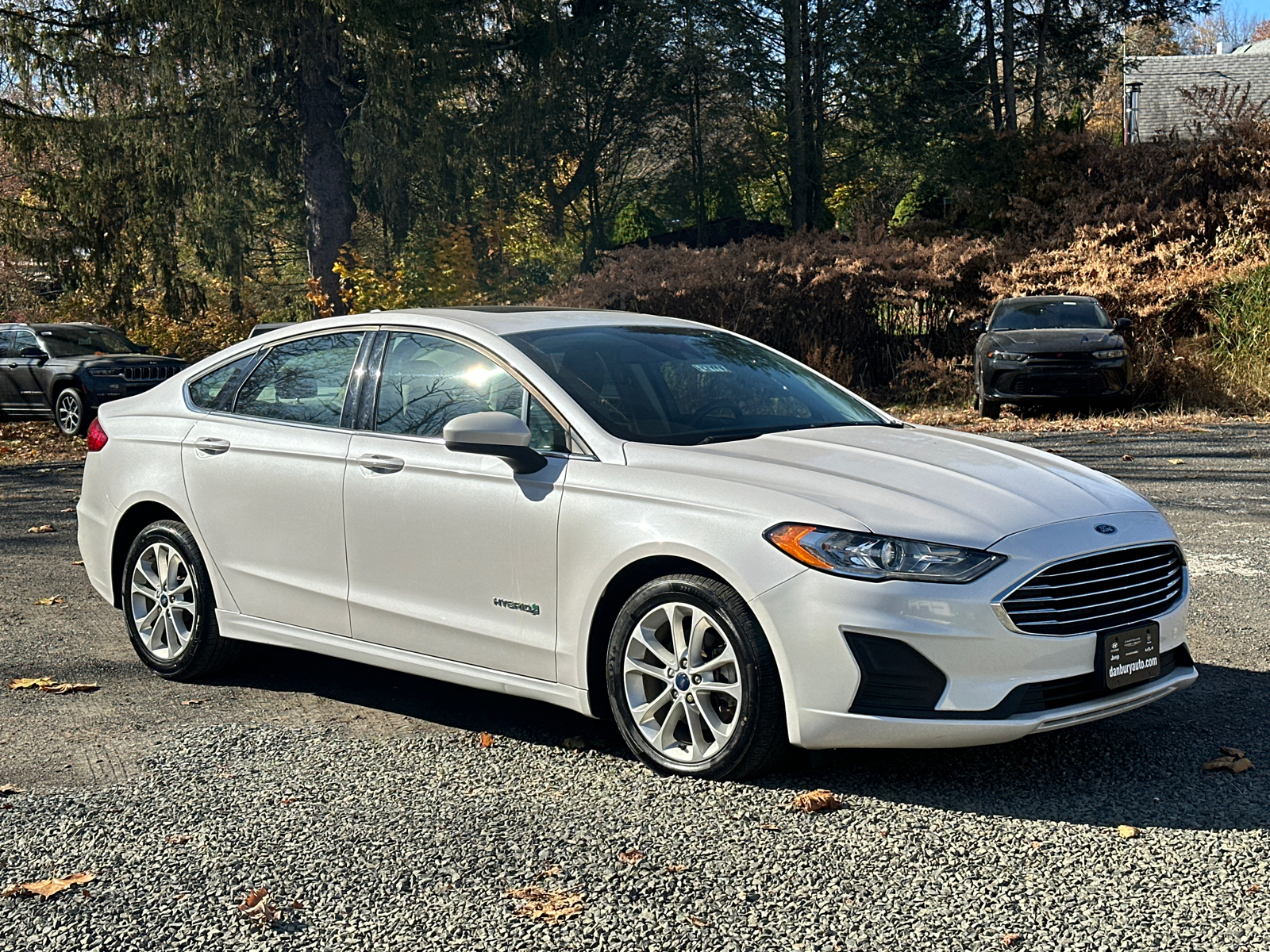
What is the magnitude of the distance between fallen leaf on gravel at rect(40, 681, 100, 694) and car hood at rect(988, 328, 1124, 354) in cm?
1402

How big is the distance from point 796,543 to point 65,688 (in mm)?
3581

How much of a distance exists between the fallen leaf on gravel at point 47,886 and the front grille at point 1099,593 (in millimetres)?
2853

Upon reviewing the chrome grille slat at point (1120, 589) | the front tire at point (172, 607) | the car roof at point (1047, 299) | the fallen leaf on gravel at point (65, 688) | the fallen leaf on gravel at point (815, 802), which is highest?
the car roof at point (1047, 299)

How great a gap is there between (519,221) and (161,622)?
33877 millimetres

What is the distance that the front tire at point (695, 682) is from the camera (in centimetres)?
430

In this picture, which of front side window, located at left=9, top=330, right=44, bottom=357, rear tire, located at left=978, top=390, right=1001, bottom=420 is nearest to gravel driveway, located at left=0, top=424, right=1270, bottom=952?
rear tire, located at left=978, top=390, right=1001, bottom=420

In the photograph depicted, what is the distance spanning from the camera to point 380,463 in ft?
17.3

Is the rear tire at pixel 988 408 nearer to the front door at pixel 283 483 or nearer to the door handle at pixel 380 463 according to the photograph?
the front door at pixel 283 483

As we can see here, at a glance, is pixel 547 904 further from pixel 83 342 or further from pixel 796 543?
pixel 83 342

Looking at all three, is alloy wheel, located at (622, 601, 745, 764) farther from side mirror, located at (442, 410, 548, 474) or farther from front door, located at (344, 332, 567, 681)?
side mirror, located at (442, 410, 548, 474)

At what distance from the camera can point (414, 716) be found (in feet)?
17.9

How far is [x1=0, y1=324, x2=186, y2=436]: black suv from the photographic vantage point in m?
19.1

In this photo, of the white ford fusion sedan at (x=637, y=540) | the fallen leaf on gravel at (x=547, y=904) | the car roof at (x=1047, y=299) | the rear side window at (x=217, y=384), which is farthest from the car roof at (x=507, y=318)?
the car roof at (x=1047, y=299)

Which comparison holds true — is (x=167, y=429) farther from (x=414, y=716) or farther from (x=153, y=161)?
(x=153, y=161)
